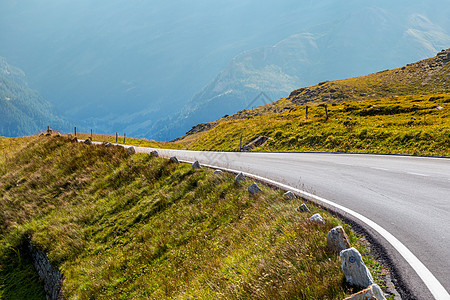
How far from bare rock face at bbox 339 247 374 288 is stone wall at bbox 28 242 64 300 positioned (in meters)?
9.01

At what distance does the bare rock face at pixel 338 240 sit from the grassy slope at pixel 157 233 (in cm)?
15

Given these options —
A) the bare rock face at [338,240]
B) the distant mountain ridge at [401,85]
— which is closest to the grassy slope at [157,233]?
the bare rock face at [338,240]

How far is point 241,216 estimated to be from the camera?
7301mm

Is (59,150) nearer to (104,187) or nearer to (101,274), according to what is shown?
(104,187)

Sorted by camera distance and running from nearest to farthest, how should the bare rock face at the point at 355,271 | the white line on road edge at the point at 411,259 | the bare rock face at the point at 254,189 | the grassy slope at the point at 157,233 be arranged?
the bare rock face at the point at 355,271
the white line on road edge at the point at 411,259
the grassy slope at the point at 157,233
the bare rock face at the point at 254,189

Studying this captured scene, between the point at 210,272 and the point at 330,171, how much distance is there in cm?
764

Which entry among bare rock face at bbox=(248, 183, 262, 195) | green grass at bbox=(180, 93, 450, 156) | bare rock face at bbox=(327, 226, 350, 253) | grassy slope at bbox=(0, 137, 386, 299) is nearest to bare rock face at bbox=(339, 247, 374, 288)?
grassy slope at bbox=(0, 137, 386, 299)

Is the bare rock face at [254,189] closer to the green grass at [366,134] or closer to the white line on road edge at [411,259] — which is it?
the white line on road edge at [411,259]

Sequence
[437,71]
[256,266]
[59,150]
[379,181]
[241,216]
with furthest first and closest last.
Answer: [437,71]
[59,150]
[379,181]
[241,216]
[256,266]

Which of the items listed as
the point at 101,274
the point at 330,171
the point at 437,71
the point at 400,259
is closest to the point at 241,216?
the point at 400,259

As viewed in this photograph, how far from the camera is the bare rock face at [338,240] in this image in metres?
4.02

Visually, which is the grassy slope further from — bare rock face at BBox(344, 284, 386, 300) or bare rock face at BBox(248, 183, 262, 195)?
bare rock face at BBox(344, 284, 386, 300)

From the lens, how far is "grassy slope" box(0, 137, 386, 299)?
434 cm

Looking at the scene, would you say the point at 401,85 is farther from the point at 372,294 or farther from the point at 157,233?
the point at 372,294
